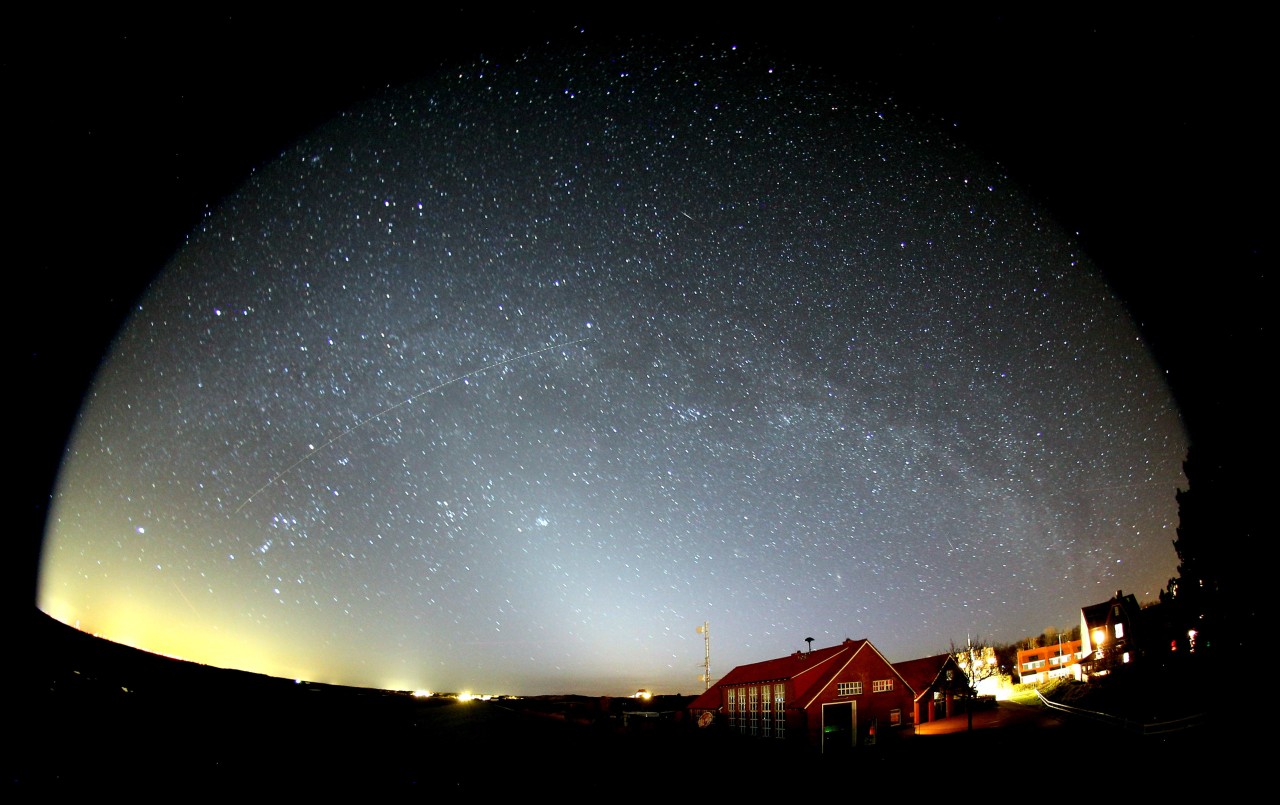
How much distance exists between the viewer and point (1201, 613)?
2716cm

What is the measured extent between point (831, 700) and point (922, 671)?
42.2 feet

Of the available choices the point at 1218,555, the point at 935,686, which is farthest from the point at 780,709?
the point at 1218,555

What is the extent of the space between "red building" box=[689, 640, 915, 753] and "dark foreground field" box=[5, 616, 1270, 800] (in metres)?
8.97

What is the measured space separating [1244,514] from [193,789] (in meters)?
36.6

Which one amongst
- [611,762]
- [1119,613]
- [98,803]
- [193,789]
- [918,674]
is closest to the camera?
[98,803]

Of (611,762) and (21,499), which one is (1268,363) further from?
(21,499)

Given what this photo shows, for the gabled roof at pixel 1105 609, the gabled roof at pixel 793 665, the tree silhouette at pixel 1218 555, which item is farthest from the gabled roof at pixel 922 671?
the gabled roof at pixel 1105 609

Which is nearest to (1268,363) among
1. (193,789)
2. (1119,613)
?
(193,789)

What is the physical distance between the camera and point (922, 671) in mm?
38781

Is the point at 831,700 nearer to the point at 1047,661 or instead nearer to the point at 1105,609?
the point at 1105,609

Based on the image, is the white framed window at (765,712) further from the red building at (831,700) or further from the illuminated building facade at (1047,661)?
the illuminated building facade at (1047,661)

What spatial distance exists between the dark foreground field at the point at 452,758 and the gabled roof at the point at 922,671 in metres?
13.3

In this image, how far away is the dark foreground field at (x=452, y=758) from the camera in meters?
10.3

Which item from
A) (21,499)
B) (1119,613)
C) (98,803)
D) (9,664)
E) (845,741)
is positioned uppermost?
(21,499)
